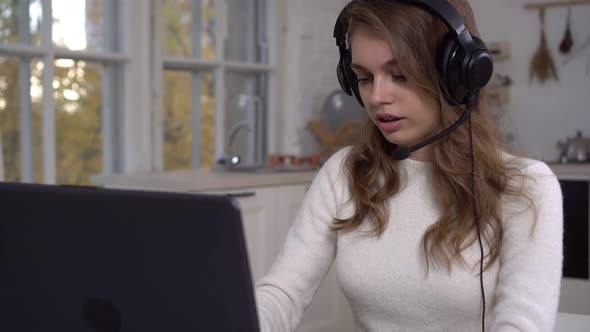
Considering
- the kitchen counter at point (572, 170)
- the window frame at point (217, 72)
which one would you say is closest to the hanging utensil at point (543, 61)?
the kitchen counter at point (572, 170)

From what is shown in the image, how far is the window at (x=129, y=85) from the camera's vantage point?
3082mm

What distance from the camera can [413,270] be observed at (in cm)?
138

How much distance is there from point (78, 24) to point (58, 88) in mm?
292

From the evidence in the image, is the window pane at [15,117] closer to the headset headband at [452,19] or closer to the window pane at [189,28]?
the window pane at [189,28]

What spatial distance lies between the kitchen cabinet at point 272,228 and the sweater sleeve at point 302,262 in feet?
5.30

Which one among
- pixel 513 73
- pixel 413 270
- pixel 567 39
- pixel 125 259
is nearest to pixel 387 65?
pixel 413 270

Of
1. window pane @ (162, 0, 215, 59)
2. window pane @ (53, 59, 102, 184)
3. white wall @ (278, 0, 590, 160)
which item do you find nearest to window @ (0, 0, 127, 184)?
window pane @ (53, 59, 102, 184)

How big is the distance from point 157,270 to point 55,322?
0.56 ft

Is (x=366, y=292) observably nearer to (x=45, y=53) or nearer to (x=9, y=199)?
(x=9, y=199)

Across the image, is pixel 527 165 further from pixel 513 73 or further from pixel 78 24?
pixel 513 73

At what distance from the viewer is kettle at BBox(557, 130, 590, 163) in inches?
162

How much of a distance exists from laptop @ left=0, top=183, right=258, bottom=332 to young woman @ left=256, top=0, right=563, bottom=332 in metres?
0.44

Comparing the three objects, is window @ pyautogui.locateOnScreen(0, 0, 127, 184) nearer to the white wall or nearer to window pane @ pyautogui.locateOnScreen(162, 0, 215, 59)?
window pane @ pyautogui.locateOnScreen(162, 0, 215, 59)

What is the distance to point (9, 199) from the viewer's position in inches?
33.5
